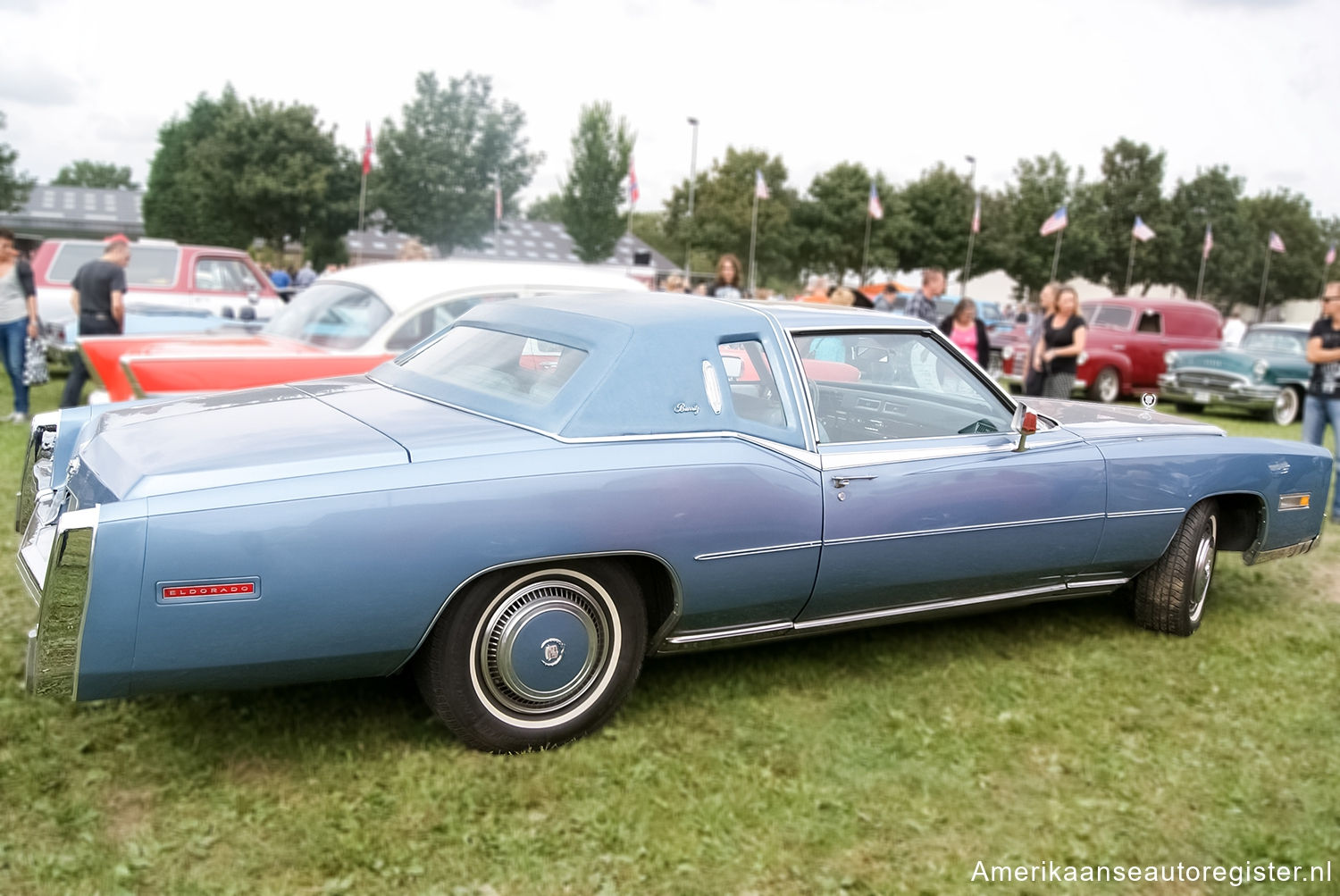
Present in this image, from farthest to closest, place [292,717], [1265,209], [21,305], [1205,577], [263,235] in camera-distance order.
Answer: [1265,209], [263,235], [21,305], [1205,577], [292,717]

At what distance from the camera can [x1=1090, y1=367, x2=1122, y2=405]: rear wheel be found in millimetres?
14992

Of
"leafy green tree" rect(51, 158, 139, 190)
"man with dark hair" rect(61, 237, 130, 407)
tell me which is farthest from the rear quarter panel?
"leafy green tree" rect(51, 158, 139, 190)

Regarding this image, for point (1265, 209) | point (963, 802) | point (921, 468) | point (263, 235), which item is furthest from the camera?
point (1265, 209)

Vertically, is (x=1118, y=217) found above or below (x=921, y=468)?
above

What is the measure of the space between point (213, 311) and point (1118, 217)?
4478cm

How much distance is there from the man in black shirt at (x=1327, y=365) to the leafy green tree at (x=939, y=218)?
4458 centimetres

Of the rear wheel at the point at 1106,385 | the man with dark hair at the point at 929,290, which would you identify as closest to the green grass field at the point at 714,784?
the man with dark hair at the point at 929,290

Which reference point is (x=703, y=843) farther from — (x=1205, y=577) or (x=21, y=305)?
(x=21, y=305)

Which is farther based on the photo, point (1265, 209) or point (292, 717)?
point (1265, 209)

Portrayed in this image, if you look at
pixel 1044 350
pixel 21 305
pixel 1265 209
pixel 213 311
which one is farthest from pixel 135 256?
pixel 1265 209

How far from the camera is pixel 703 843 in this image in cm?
277

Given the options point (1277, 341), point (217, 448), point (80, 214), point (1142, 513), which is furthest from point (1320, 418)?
point (80, 214)

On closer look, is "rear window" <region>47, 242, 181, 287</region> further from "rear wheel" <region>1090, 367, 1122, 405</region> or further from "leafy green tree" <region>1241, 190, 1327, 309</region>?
"leafy green tree" <region>1241, 190, 1327, 309</region>

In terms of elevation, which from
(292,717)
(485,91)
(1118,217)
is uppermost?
(485,91)
